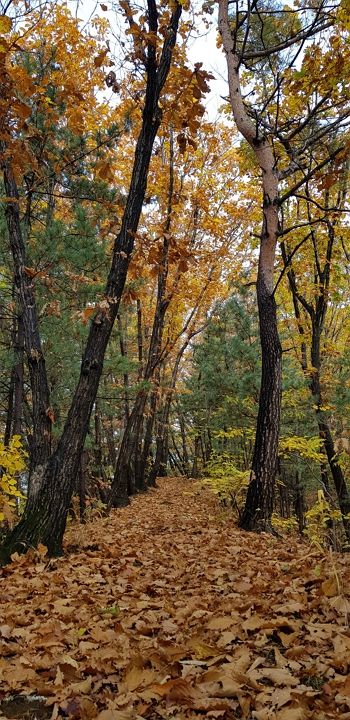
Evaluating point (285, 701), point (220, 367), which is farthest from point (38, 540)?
point (220, 367)

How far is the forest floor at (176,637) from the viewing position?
6.23ft

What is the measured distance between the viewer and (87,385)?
5.11m

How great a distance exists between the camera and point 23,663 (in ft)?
7.82

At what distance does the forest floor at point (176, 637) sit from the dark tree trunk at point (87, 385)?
1.10ft

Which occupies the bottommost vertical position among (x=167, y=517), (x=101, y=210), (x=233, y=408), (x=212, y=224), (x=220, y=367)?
(x=167, y=517)

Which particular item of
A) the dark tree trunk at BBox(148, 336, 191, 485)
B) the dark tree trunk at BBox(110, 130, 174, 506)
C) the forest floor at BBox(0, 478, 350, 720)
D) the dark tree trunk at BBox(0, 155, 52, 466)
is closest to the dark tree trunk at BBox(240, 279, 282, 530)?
the forest floor at BBox(0, 478, 350, 720)

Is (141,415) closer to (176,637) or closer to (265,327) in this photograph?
(265,327)

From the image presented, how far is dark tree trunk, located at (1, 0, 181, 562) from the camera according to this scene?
487cm

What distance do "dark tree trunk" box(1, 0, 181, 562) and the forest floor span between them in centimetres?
34

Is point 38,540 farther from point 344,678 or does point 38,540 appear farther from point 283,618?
point 344,678

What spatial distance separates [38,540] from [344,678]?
3.57 meters

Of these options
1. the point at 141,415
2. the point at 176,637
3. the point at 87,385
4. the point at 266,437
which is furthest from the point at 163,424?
the point at 176,637

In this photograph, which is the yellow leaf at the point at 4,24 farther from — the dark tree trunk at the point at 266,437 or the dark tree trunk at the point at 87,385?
the dark tree trunk at the point at 266,437

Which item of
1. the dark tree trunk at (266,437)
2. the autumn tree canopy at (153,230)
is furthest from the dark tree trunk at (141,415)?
the dark tree trunk at (266,437)
